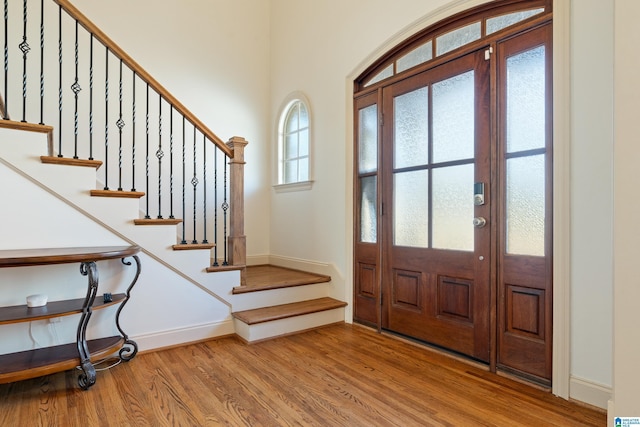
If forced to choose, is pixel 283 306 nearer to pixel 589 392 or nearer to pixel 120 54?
pixel 589 392

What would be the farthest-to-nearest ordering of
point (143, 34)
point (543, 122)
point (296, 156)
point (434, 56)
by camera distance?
point (296, 156), point (143, 34), point (434, 56), point (543, 122)

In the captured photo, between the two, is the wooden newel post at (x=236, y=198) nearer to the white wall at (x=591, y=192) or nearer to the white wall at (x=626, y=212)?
the white wall at (x=591, y=192)

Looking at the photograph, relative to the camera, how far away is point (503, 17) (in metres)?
2.37

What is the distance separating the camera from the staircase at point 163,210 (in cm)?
230

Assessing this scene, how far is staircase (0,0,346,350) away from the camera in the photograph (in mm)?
2297

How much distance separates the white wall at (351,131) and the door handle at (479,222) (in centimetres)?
52

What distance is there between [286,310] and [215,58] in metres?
3.16

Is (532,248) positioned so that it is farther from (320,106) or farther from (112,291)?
(112,291)

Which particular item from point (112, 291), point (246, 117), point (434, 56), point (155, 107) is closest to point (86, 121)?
point (155, 107)

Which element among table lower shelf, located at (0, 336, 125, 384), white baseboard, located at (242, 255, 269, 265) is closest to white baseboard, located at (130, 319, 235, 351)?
table lower shelf, located at (0, 336, 125, 384)

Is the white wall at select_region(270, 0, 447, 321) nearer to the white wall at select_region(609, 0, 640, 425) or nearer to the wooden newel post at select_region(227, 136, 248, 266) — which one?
the wooden newel post at select_region(227, 136, 248, 266)

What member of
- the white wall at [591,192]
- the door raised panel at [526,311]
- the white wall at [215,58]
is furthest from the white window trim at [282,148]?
the white wall at [591,192]

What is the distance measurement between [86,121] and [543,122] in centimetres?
403

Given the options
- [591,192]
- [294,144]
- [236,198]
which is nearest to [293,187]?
[294,144]
